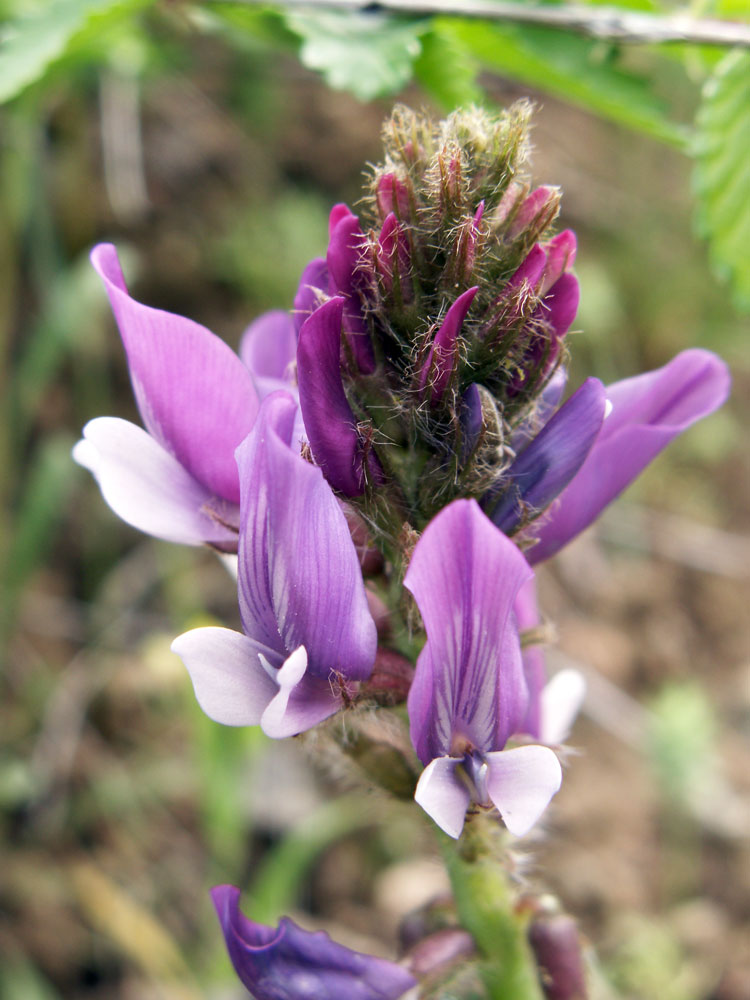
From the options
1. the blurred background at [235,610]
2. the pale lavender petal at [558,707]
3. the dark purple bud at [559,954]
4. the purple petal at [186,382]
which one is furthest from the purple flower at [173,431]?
the blurred background at [235,610]

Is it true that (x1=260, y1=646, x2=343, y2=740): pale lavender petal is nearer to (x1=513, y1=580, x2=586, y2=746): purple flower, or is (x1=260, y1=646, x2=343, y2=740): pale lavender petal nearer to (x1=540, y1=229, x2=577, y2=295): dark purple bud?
(x1=513, y1=580, x2=586, y2=746): purple flower

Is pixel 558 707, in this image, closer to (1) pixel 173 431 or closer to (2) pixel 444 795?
(2) pixel 444 795

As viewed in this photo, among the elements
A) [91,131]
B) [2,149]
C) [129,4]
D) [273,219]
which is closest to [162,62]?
[2,149]

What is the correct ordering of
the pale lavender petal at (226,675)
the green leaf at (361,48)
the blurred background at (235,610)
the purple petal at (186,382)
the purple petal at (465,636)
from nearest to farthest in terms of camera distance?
the purple petal at (465,636) → the pale lavender petal at (226,675) → the purple petal at (186,382) → the green leaf at (361,48) → the blurred background at (235,610)

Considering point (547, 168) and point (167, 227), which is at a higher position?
point (547, 168)

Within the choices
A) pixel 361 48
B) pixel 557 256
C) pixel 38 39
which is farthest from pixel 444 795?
pixel 38 39

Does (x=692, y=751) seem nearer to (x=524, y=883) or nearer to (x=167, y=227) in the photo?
(x=524, y=883)

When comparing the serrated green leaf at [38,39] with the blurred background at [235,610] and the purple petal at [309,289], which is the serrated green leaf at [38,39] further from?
the purple petal at [309,289]

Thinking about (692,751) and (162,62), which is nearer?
(692,751)
